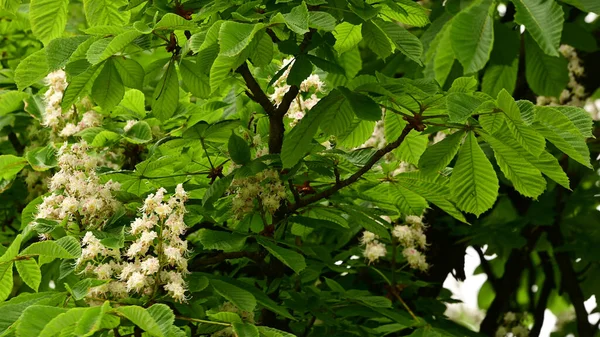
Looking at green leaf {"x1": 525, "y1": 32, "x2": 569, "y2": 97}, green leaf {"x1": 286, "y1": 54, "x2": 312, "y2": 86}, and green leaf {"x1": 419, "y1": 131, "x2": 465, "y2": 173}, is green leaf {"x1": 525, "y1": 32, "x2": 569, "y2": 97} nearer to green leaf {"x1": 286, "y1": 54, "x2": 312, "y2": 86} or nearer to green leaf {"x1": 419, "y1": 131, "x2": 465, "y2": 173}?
green leaf {"x1": 419, "y1": 131, "x2": 465, "y2": 173}

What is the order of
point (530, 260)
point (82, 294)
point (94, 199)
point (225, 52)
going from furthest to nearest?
point (530, 260) < point (94, 199) < point (82, 294) < point (225, 52)

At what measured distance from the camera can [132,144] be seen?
3170mm

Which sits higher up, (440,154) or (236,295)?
(440,154)

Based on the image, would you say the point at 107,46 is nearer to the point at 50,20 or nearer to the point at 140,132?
the point at 50,20

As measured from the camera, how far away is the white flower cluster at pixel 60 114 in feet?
10.2

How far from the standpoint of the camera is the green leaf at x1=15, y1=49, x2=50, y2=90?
2320 mm

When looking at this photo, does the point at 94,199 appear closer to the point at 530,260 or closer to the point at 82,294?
the point at 82,294

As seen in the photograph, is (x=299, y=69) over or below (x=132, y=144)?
over

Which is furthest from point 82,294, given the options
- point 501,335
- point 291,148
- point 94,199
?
point 501,335

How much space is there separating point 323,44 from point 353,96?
308 mm

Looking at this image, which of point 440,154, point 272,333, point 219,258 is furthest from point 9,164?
point 440,154

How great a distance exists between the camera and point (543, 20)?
1926mm

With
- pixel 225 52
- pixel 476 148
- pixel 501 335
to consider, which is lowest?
pixel 501 335

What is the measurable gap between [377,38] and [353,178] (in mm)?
384
